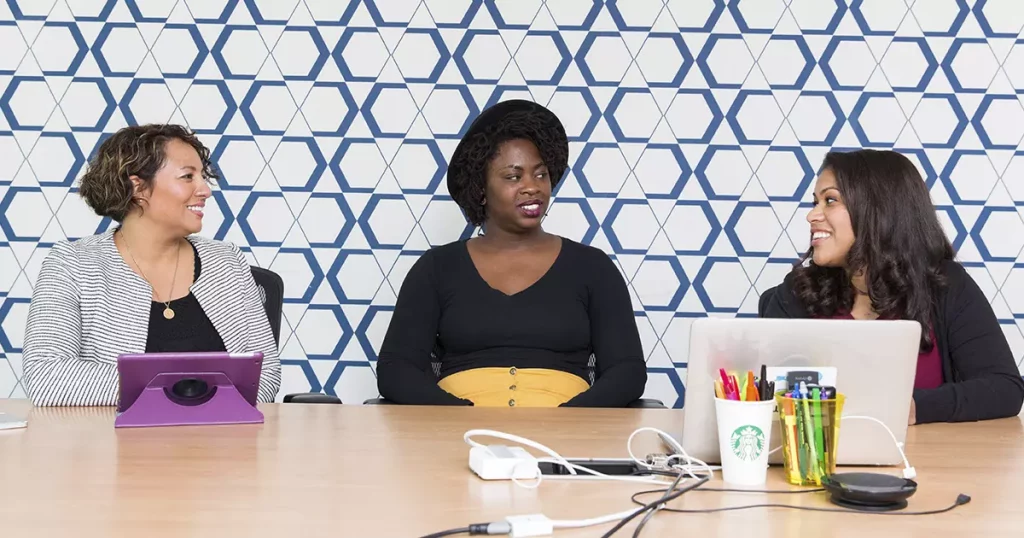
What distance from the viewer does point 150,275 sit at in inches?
114

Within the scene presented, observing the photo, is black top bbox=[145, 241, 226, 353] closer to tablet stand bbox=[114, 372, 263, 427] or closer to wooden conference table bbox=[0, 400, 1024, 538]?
wooden conference table bbox=[0, 400, 1024, 538]

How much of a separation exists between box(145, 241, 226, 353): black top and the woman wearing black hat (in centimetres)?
48

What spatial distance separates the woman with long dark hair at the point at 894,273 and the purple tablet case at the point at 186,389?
1408 millimetres

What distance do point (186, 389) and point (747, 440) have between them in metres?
1.13

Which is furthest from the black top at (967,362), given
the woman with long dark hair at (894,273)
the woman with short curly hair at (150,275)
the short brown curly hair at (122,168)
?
the short brown curly hair at (122,168)

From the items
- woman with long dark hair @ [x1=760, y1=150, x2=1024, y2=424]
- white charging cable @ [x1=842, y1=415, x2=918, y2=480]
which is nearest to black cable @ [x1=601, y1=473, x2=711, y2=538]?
white charging cable @ [x1=842, y1=415, x2=918, y2=480]

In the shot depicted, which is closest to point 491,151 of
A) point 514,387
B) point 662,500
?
point 514,387

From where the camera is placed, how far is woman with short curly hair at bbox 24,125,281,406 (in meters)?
2.69

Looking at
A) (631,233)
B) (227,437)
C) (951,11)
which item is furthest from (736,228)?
(227,437)

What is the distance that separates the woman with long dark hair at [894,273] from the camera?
2516 millimetres

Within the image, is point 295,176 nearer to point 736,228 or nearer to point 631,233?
point 631,233

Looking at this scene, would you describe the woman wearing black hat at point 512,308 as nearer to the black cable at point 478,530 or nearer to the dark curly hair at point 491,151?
the dark curly hair at point 491,151

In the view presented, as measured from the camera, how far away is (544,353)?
3.03 m

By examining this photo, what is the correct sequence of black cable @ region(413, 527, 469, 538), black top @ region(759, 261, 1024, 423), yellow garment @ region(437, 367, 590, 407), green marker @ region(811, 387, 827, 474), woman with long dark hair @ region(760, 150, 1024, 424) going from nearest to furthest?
black cable @ region(413, 527, 469, 538) < green marker @ region(811, 387, 827, 474) < black top @ region(759, 261, 1024, 423) < woman with long dark hair @ region(760, 150, 1024, 424) < yellow garment @ region(437, 367, 590, 407)
